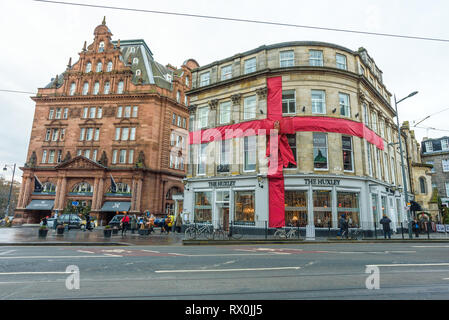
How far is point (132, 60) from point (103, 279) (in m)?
48.6

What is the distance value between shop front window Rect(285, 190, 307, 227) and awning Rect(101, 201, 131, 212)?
25304mm

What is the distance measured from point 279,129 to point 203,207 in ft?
34.8

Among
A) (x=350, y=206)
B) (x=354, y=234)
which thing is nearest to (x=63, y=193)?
(x=350, y=206)

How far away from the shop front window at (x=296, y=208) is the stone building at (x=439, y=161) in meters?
44.8

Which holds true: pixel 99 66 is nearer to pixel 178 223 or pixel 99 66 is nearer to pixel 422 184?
pixel 178 223

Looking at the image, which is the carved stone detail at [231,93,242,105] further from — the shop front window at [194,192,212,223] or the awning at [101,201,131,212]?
the awning at [101,201,131,212]

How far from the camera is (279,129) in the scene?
22.6 meters

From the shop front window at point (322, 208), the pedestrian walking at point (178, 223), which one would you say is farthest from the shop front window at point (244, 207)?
the pedestrian walking at point (178, 223)

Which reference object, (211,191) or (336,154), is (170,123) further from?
(336,154)

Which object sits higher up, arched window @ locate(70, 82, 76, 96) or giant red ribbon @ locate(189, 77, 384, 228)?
arched window @ locate(70, 82, 76, 96)

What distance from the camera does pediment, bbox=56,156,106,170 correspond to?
3950 centimetres

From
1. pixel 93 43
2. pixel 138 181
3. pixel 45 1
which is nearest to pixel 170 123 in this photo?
pixel 138 181

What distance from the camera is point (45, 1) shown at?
9.99 meters

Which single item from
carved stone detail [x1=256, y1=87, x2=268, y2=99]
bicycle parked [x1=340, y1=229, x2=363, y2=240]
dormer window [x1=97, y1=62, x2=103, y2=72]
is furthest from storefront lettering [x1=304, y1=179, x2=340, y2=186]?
Result: dormer window [x1=97, y1=62, x2=103, y2=72]
